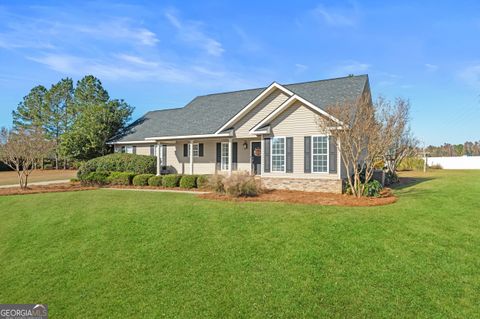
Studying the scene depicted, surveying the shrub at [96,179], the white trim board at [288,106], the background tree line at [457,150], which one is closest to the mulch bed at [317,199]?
the white trim board at [288,106]

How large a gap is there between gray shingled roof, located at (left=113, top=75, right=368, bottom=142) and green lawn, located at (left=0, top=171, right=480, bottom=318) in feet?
30.8

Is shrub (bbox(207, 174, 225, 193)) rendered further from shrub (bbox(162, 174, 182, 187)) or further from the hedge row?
shrub (bbox(162, 174, 182, 187))

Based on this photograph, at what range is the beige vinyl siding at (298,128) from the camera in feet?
49.7

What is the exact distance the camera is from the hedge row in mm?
17484

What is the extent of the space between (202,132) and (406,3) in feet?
45.1

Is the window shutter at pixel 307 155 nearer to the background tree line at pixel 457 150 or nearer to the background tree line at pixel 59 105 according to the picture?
the background tree line at pixel 59 105

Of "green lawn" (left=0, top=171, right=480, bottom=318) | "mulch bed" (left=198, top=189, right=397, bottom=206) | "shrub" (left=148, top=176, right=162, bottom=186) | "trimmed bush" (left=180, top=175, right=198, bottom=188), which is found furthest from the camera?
"shrub" (left=148, top=176, right=162, bottom=186)

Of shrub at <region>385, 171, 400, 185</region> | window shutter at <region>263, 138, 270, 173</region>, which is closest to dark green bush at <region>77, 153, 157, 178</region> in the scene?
window shutter at <region>263, 138, 270, 173</region>

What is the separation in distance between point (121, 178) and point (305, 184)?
1186 cm

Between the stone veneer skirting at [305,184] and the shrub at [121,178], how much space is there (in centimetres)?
903

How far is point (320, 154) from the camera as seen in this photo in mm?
14797

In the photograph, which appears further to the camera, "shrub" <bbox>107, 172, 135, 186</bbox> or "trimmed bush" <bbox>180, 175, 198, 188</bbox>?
"shrub" <bbox>107, 172, 135, 186</bbox>
